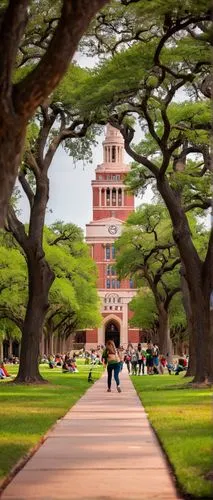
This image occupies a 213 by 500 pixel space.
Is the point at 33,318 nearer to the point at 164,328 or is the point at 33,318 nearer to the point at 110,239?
the point at 164,328

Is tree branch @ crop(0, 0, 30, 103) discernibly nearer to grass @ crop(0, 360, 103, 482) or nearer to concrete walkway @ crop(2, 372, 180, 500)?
concrete walkway @ crop(2, 372, 180, 500)

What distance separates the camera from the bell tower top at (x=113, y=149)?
14525 cm

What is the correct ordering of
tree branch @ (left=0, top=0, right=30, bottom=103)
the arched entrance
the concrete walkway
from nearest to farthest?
tree branch @ (left=0, top=0, right=30, bottom=103), the concrete walkway, the arched entrance

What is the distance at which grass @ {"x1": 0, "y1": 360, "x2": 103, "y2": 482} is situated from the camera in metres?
12.3

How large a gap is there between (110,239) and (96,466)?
128 m

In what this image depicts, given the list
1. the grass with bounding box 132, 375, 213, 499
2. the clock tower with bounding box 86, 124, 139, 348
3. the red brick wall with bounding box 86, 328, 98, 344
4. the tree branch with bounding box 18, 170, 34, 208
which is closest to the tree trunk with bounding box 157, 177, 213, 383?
the grass with bounding box 132, 375, 213, 499

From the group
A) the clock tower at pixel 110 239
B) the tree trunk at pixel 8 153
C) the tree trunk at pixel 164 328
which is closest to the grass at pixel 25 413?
the tree trunk at pixel 8 153

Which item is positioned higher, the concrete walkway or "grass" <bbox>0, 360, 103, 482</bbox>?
"grass" <bbox>0, 360, 103, 482</bbox>

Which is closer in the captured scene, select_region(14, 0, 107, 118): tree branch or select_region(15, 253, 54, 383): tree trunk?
select_region(14, 0, 107, 118): tree branch

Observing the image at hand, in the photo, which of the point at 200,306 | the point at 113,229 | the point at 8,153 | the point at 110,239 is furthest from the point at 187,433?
the point at 113,229

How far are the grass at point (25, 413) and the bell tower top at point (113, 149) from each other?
375ft

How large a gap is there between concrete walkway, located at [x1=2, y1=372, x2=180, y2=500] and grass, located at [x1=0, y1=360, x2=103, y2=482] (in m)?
0.23

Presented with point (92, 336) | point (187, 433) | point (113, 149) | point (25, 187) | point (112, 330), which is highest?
point (113, 149)

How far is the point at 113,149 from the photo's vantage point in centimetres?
14638
